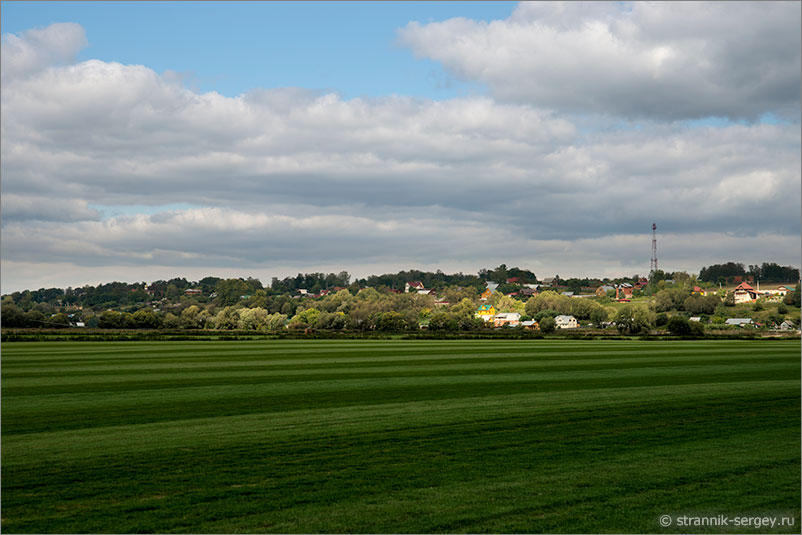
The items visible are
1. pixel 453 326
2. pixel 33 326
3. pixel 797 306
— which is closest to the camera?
pixel 33 326

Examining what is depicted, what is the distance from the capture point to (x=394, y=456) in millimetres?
15820

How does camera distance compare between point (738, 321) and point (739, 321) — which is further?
point (738, 321)

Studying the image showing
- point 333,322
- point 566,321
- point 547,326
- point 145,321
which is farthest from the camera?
point 566,321

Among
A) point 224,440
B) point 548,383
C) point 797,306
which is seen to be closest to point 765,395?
point 548,383

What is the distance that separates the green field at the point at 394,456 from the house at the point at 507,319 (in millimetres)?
135206

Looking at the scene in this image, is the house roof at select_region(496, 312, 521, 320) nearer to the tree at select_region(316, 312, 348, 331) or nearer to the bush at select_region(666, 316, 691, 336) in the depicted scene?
the tree at select_region(316, 312, 348, 331)

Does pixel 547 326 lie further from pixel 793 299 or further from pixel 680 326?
pixel 793 299

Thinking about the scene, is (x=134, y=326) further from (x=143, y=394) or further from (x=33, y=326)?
(x=143, y=394)

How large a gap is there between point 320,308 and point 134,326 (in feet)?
228

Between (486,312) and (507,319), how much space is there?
16485mm

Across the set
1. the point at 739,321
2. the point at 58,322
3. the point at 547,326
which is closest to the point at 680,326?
the point at 547,326

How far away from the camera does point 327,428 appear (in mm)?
19703

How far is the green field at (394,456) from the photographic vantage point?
11.5 m

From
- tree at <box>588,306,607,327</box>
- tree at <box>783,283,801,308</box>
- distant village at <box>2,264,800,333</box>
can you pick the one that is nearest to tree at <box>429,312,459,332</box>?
distant village at <box>2,264,800,333</box>
